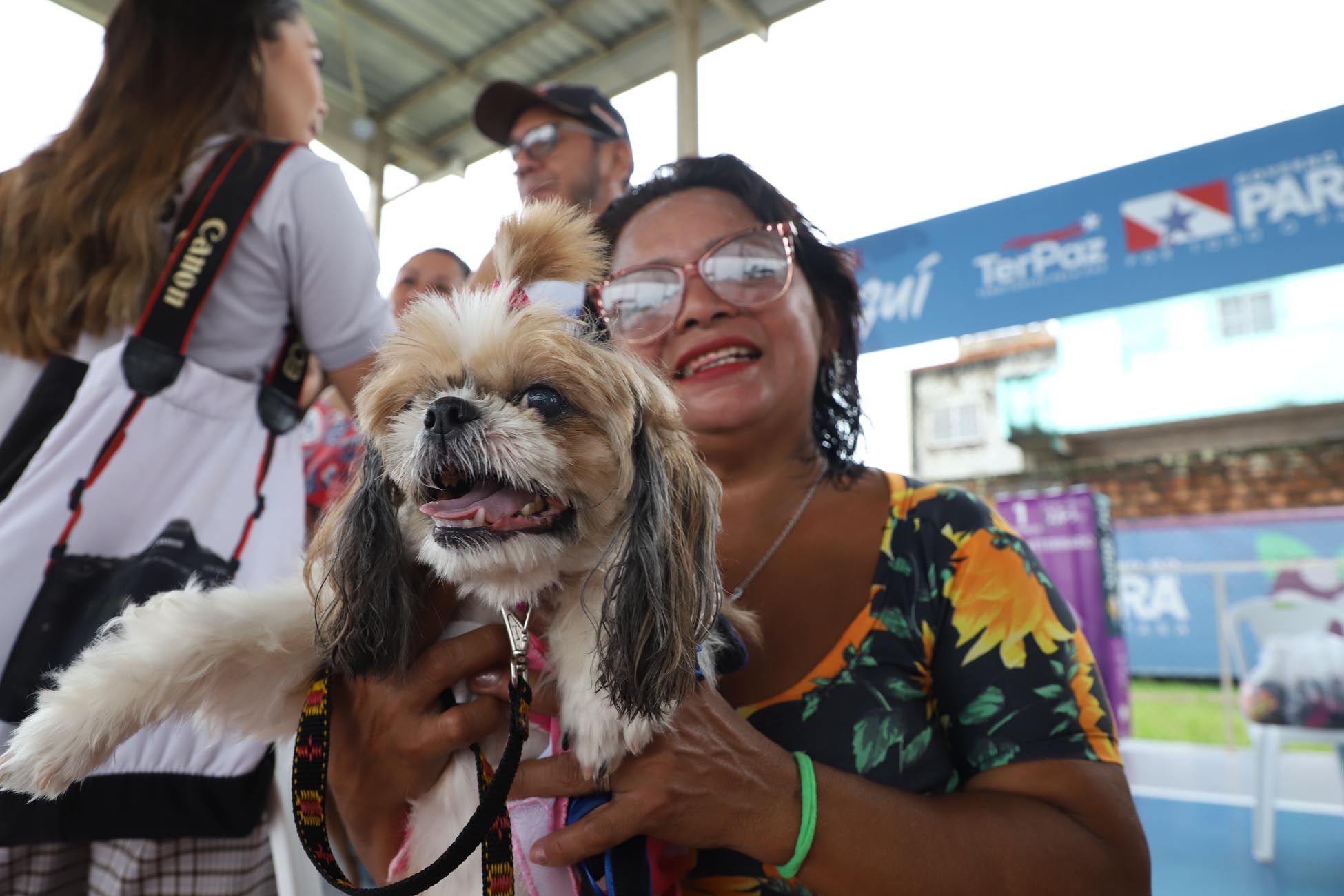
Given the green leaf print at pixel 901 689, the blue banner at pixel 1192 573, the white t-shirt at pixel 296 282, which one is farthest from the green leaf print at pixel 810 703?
the blue banner at pixel 1192 573

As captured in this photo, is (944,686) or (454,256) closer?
(944,686)

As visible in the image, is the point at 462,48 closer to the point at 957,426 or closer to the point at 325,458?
the point at 325,458

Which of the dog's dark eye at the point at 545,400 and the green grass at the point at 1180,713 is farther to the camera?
the green grass at the point at 1180,713

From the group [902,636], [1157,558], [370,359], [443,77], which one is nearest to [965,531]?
[902,636]

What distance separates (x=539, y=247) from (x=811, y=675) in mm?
857

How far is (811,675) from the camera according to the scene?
1422 millimetres

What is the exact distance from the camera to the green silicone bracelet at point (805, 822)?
45.9 inches

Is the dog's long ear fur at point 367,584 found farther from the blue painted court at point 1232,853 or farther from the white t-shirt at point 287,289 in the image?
the blue painted court at point 1232,853

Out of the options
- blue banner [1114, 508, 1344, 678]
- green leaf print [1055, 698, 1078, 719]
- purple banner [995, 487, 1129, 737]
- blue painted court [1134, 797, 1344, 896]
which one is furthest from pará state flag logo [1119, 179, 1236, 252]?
blue banner [1114, 508, 1344, 678]

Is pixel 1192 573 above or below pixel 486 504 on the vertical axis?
below

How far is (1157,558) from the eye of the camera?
8930 mm

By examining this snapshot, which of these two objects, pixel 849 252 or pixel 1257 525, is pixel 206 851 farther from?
pixel 1257 525

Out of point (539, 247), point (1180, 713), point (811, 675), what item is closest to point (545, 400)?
point (539, 247)

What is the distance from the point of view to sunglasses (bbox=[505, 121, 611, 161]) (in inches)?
116
